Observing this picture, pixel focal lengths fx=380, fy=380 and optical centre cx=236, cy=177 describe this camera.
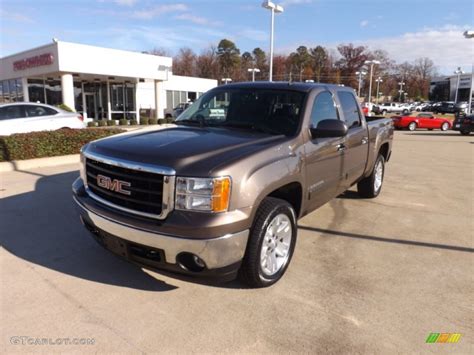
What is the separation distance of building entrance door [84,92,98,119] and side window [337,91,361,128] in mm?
27594

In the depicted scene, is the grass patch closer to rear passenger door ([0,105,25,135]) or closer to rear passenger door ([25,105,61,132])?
rear passenger door ([25,105,61,132])

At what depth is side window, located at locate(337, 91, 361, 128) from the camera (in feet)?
17.0

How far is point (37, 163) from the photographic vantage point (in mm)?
9352

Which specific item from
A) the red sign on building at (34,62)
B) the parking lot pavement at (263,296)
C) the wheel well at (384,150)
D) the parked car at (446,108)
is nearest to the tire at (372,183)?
the wheel well at (384,150)

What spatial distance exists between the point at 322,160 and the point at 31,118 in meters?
10.5

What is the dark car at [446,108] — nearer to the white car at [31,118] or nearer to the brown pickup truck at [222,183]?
the white car at [31,118]

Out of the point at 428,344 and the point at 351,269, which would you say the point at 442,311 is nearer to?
the point at 428,344

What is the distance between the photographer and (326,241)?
15.7 feet

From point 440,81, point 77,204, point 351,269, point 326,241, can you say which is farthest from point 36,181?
point 440,81

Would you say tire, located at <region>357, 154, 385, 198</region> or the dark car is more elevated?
the dark car

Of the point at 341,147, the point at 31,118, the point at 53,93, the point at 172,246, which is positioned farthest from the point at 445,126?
the point at 172,246

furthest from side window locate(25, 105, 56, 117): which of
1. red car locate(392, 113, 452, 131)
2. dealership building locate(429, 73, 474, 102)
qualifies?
dealership building locate(429, 73, 474, 102)

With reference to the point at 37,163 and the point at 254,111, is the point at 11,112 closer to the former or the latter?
the point at 37,163

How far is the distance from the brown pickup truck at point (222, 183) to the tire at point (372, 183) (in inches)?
84.2
